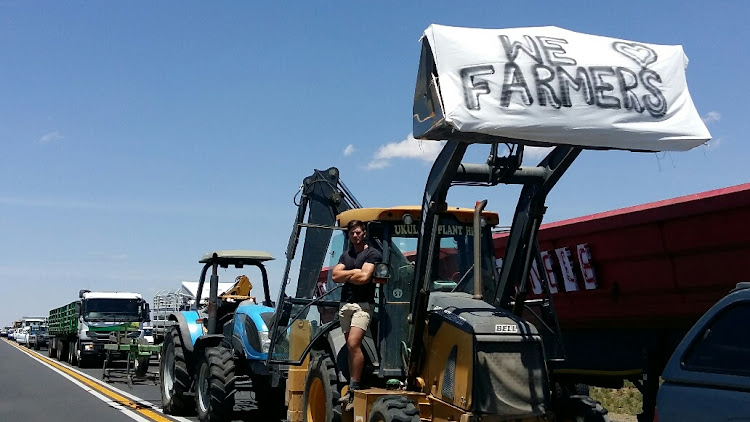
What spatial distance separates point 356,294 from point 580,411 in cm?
222

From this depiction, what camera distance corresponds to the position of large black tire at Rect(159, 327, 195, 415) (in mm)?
13289

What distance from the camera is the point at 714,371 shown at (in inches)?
165

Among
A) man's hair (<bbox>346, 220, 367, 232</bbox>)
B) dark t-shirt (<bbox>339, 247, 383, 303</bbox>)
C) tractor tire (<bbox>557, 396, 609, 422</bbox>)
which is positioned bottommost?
tractor tire (<bbox>557, 396, 609, 422</bbox>)

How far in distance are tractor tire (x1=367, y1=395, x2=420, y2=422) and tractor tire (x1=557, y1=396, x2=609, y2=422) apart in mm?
1212

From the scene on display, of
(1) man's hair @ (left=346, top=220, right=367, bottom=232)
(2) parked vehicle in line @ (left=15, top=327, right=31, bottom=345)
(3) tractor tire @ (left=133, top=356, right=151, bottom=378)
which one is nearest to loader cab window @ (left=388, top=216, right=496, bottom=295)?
(1) man's hair @ (left=346, top=220, right=367, bottom=232)

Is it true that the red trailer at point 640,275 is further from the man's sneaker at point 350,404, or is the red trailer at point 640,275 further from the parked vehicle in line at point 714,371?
the parked vehicle in line at point 714,371

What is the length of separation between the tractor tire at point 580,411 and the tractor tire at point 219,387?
5.84 meters

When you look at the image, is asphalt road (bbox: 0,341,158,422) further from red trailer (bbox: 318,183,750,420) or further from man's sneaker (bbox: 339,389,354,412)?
man's sneaker (bbox: 339,389,354,412)

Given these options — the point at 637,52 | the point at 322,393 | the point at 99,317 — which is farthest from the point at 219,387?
the point at 99,317

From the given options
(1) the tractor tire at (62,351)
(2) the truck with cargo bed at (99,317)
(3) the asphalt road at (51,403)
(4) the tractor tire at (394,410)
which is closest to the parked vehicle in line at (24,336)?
(1) the tractor tire at (62,351)

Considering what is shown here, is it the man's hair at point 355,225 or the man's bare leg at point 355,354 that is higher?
the man's hair at point 355,225

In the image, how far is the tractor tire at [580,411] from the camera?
681 centimetres

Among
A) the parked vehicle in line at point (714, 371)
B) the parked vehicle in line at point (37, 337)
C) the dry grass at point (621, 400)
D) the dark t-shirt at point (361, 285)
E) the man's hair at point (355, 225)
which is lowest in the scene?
the dry grass at point (621, 400)

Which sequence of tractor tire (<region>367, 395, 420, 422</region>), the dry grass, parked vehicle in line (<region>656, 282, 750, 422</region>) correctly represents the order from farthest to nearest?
the dry grass < tractor tire (<region>367, 395, 420, 422</region>) < parked vehicle in line (<region>656, 282, 750, 422</region>)
